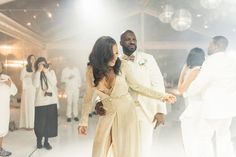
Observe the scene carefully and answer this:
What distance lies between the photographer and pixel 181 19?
18.1ft

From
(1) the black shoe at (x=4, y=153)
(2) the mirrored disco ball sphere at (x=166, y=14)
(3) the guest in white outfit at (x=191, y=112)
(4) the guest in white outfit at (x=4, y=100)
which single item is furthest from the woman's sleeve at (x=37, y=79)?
(2) the mirrored disco ball sphere at (x=166, y=14)

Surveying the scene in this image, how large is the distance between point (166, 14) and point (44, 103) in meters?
2.14

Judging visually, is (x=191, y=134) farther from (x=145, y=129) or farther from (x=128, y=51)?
(x=128, y=51)

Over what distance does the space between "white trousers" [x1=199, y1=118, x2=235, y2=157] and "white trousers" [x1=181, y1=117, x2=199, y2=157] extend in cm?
6

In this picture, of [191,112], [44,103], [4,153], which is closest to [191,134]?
[191,112]

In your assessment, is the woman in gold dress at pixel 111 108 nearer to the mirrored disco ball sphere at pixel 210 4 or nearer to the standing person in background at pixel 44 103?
the standing person in background at pixel 44 103

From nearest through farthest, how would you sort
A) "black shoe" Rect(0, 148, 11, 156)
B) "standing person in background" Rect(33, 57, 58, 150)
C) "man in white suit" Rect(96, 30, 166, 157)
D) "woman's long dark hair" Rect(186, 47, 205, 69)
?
"man in white suit" Rect(96, 30, 166, 157) < "woman's long dark hair" Rect(186, 47, 205, 69) < "black shoe" Rect(0, 148, 11, 156) < "standing person in background" Rect(33, 57, 58, 150)

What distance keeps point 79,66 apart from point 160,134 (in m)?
1.49

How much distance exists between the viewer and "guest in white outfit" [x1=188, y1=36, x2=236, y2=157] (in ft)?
10.7

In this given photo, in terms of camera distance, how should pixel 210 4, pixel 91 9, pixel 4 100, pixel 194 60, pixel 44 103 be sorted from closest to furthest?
pixel 194 60, pixel 4 100, pixel 44 103, pixel 210 4, pixel 91 9

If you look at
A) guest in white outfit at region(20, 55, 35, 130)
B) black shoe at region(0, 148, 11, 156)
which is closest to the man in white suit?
black shoe at region(0, 148, 11, 156)

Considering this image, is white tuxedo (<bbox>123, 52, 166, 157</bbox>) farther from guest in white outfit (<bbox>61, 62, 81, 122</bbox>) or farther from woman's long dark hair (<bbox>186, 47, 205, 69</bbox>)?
guest in white outfit (<bbox>61, 62, 81, 122</bbox>)

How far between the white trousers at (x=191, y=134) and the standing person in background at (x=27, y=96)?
7.95 ft

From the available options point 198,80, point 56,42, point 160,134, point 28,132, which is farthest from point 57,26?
point 198,80
